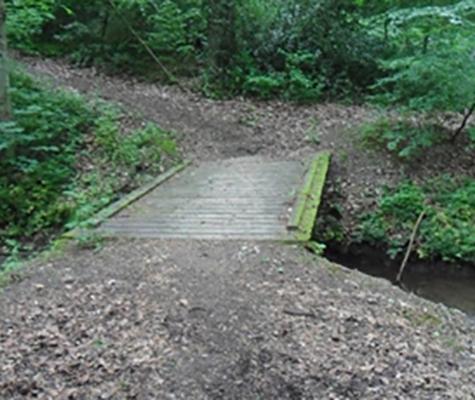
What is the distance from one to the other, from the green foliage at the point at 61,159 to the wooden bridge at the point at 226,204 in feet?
2.04

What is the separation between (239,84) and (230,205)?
20.7ft

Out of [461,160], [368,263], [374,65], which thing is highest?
[374,65]

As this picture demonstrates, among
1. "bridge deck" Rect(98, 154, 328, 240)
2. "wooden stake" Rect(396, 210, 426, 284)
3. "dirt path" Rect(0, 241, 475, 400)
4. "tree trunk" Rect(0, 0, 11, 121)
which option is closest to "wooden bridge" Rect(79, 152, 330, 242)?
"bridge deck" Rect(98, 154, 328, 240)

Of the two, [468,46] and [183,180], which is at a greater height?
→ [468,46]

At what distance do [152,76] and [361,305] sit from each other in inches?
402

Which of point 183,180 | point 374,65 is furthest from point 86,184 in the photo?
point 374,65

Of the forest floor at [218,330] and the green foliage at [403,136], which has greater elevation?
the green foliage at [403,136]

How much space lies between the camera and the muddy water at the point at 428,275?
7.17m

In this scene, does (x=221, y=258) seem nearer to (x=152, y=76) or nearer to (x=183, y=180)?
(x=183, y=180)

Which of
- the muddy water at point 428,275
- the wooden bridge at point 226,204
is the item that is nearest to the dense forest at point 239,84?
the muddy water at point 428,275

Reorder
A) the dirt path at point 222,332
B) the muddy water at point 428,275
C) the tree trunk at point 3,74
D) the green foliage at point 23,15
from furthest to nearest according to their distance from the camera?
1. the green foliage at point 23,15
2. the tree trunk at point 3,74
3. the muddy water at point 428,275
4. the dirt path at point 222,332

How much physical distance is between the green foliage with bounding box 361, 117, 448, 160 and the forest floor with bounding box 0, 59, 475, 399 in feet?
13.5

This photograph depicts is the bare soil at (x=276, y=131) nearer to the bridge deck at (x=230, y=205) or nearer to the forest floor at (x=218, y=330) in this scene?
the bridge deck at (x=230, y=205)

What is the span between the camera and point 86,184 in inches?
344
